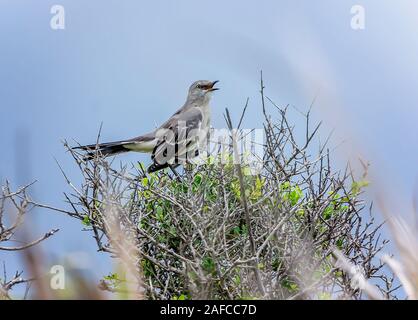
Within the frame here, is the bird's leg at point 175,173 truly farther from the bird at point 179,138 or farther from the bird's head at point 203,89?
the bird's head at point 203,89

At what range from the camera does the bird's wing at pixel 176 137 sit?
5250mm

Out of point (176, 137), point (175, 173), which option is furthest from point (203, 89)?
point (175, 173)

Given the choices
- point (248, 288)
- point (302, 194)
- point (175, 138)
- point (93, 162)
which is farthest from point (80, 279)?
point (175, 138)

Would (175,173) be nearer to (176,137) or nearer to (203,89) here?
(176,137)

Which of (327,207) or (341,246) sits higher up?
(327,207)

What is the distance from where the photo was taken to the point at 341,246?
161 inches

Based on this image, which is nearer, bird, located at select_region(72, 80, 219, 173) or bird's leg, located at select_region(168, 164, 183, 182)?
bird's leg, located at select_region(168, 164, 183, 182)

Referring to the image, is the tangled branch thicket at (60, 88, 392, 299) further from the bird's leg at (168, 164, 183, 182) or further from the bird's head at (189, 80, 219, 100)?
the bird's head at (189, 80, 219, 100)

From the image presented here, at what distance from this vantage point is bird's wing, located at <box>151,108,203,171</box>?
5.25 m

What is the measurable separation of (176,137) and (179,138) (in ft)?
0.32

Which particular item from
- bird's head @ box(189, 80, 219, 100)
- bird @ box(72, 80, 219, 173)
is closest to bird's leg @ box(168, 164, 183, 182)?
bird @ box(72, 80, 219, 173)

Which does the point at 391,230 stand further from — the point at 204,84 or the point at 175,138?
the point at 204,84

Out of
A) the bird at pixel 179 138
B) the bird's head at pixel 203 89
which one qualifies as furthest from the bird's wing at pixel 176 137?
the bird's head at pixel 203 89

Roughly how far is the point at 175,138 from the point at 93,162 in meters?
2.43
